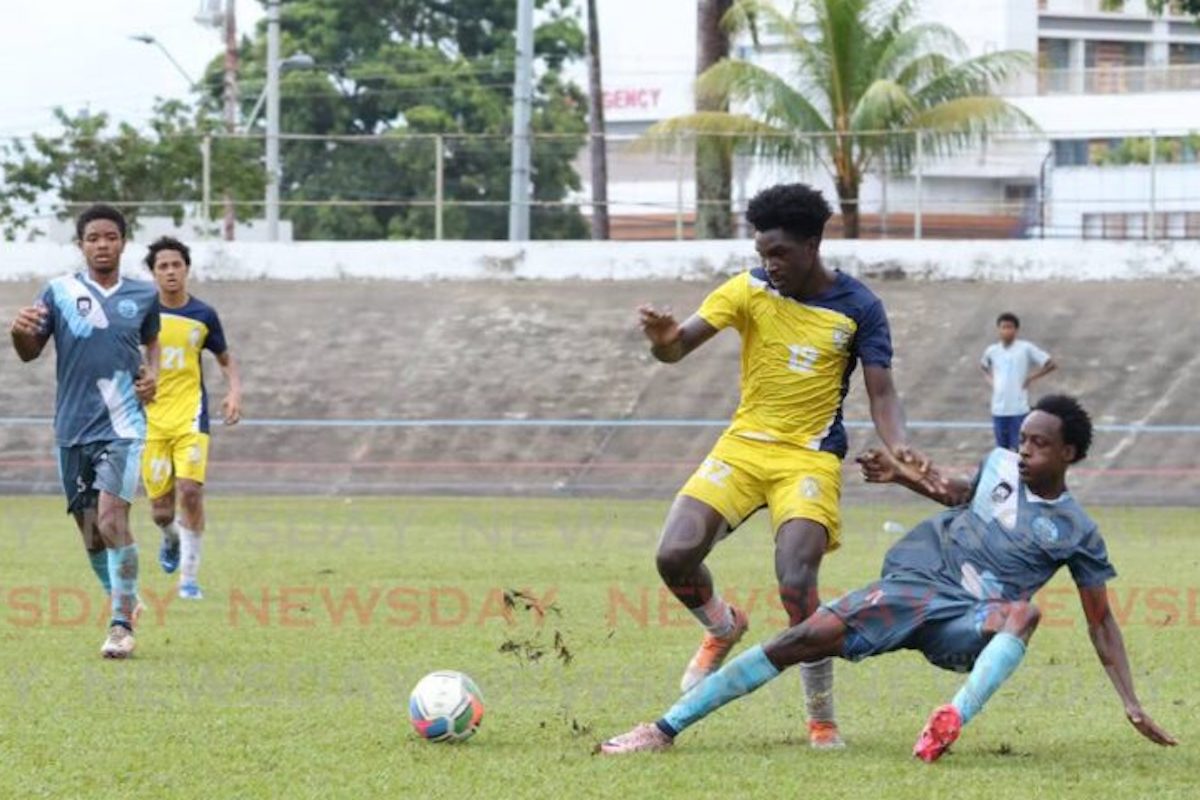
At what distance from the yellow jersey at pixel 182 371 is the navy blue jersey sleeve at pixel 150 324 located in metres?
3.00

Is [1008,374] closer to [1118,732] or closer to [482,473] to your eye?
[482,473]

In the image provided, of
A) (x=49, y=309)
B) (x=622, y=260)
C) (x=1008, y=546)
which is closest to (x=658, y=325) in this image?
(x=1008, y=546)

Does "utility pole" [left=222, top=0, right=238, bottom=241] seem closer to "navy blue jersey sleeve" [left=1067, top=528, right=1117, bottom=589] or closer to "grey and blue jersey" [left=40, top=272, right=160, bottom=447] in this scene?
"grey and blue jersey" [left=40, top=272, right=160, bottom=447]

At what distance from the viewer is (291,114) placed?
6231cm

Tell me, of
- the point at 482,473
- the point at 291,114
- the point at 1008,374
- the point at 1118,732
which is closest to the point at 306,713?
the point at 1118,732

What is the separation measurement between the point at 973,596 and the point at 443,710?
193 cm

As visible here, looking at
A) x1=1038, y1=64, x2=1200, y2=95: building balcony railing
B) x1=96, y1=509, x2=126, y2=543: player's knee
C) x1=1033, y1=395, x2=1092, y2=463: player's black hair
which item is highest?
x1=1038, y1=64, x2=1200, y2=95: building balcony railing

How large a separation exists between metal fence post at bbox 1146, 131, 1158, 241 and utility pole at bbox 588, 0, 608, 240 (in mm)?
8274

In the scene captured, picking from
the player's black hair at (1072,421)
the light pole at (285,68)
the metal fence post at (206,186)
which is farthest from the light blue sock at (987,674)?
the light pole at (285,68)

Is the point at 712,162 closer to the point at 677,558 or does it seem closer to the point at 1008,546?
the point at 677,558

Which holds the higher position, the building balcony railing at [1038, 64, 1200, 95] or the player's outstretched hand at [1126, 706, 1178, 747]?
the building balcony railing at [1038, 64, 1200, 95]

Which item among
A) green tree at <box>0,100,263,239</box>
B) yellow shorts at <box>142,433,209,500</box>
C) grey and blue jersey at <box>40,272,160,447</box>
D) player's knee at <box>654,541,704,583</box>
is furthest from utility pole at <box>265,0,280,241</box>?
player's knee at <box>654,541,704,583</box>

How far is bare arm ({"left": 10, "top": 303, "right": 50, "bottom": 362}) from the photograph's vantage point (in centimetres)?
1008

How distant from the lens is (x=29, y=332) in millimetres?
10148
